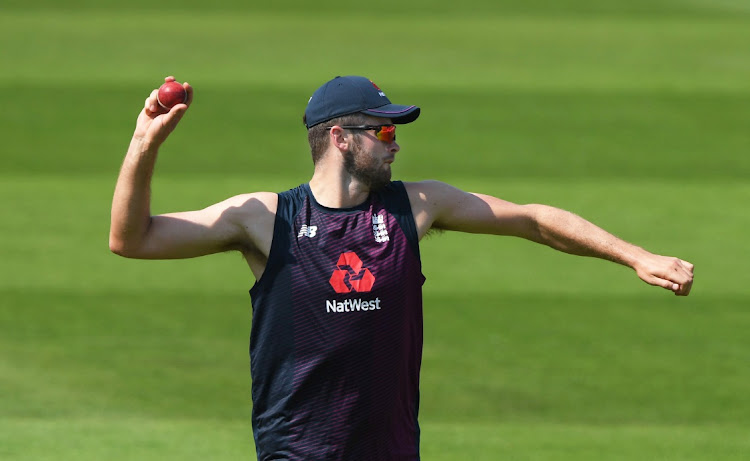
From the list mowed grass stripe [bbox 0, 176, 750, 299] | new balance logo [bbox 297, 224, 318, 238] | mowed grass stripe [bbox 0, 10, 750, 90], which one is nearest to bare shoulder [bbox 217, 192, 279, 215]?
new balance logo [bbox 297, 224, 318, 238]

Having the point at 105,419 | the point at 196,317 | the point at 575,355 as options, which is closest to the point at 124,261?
the point at 196,317

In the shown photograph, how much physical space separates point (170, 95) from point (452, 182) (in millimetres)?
8565

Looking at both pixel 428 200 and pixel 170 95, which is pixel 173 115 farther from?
pixel 428 200

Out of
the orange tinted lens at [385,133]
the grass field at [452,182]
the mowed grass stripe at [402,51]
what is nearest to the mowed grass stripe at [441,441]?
the grass field at [452,182]

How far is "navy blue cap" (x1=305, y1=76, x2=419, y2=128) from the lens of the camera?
481 centimetres

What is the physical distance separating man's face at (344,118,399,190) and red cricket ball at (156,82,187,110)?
2.47 feet

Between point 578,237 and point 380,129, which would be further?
point 578,237

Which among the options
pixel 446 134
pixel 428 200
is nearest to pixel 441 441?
Result: pixel 428 200

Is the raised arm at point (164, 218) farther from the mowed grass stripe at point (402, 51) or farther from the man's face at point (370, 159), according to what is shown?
the mowed grass stripe at point (402, 51)

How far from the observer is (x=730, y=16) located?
1995 cm

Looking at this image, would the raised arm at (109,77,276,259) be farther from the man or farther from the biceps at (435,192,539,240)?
the biceps at (435,192,539,240)

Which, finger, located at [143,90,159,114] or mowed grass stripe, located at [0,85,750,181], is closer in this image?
finger, located at [143,90,159,114]

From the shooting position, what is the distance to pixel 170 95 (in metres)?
4.41

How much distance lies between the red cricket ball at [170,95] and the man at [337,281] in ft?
0.57
